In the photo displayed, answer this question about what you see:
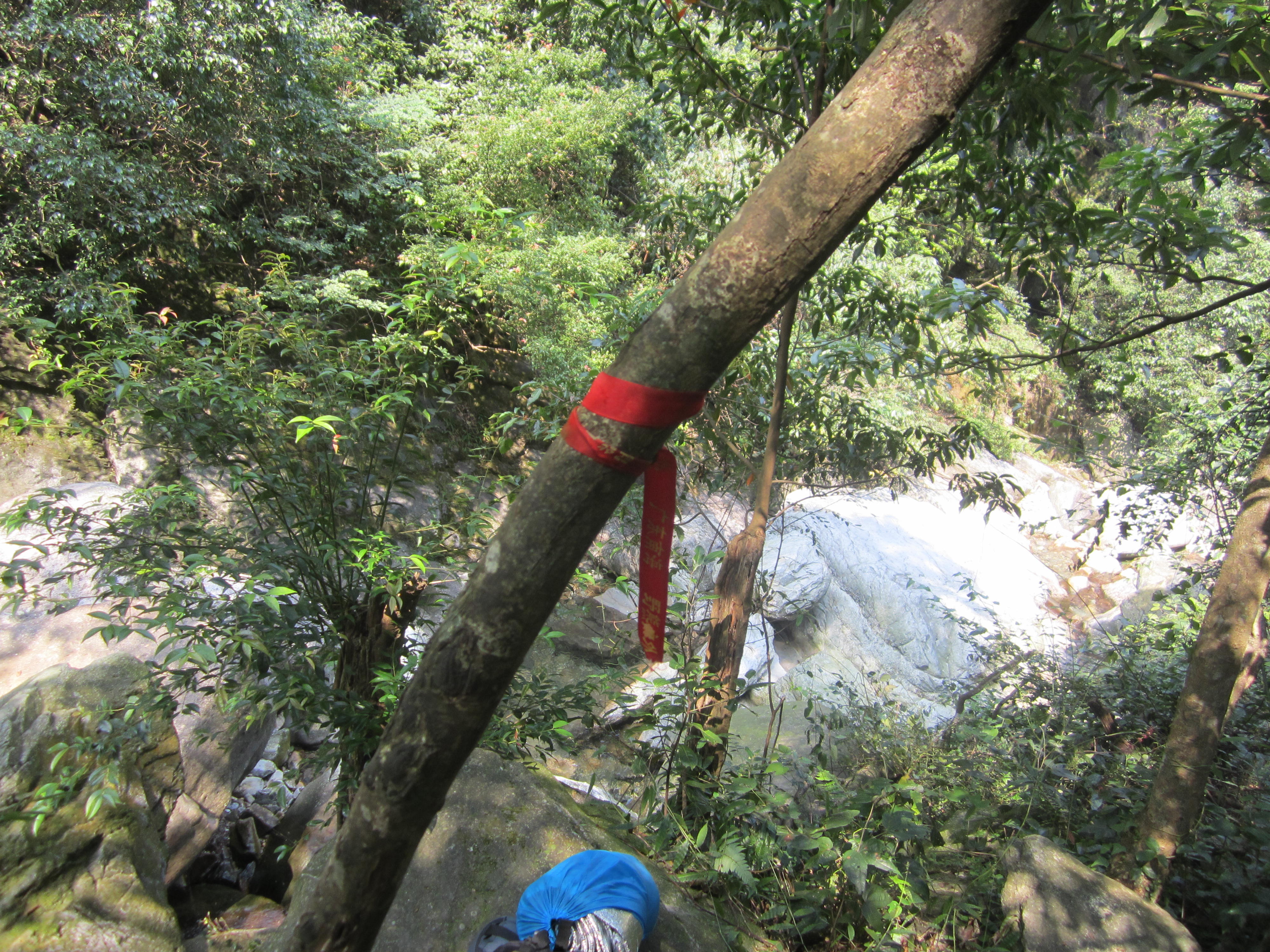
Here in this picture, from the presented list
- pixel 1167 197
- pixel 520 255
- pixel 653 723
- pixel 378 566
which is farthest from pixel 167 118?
pixel 1167 197

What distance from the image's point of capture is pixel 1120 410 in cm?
1416

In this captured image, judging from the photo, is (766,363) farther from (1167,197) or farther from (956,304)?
(1167,197)

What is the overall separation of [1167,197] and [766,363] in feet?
4.93

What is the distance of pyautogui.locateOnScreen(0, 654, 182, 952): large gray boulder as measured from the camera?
2.64m

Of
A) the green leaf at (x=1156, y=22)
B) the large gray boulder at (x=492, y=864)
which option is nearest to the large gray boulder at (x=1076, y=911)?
the large gray boulder at (x=492, y=864)

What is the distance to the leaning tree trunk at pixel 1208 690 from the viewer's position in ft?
7.89

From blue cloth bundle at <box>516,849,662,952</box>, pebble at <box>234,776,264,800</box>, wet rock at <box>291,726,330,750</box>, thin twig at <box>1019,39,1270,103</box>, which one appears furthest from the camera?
wet rock at <box>291,726,330,750</box>

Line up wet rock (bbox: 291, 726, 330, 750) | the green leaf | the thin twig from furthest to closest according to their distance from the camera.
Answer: wet rock (bbox: 291, 726, 330, 750)
the thin twig
the green leaf

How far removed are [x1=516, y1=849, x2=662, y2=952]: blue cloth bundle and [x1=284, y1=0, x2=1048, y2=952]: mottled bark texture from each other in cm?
135

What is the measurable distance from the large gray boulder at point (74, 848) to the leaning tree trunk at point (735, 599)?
1882mm

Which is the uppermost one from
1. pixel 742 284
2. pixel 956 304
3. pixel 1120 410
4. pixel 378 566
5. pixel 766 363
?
pixel 1120 410

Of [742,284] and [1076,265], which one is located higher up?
[1076,265]

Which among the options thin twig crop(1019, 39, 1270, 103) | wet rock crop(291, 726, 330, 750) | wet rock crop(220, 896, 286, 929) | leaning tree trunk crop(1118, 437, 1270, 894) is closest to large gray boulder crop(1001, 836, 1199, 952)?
leaning tree trunk crop(1118, 437, 1270, 894)

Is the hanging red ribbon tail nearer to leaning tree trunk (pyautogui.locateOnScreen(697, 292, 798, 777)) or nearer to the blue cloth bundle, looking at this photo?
the blue cloth bundle
